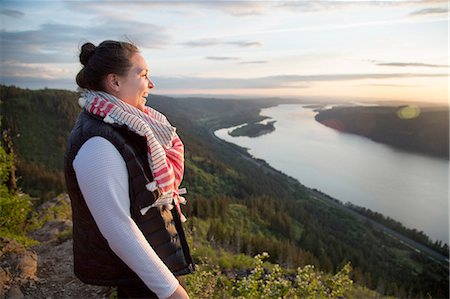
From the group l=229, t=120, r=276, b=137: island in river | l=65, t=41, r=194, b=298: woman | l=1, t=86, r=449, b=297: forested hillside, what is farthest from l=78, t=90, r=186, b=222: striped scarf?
l=229, t=120, r=276, b=137: island in river

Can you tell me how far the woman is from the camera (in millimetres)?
1286

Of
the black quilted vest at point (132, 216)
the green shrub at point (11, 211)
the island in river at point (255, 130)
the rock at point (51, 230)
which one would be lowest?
the island in river at point (255, 130)

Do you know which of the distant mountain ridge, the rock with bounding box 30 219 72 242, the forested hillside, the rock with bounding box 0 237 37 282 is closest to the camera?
the rock with bounding box 0 237 37 282

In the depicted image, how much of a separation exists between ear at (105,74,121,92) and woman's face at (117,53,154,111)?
13mm

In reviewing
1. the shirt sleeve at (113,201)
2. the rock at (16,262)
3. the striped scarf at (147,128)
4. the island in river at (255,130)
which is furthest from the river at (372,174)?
the shirt sleeve at (113,201)

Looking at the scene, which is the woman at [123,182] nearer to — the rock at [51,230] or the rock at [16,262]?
the rock at [16,262]

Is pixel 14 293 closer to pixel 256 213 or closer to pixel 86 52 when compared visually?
pixel 86 52

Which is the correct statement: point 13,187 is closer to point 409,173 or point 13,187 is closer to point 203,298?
point 203,298

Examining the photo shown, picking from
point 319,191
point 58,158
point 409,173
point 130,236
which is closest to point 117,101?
point 130,236

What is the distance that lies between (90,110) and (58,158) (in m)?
54.8

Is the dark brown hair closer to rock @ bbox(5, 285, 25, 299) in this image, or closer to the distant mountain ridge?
rock @ bbox(5, 285, 25, 299)

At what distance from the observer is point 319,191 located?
57938 millimetres

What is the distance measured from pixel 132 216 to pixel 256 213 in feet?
120

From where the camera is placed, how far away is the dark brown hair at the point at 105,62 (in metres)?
1.43
